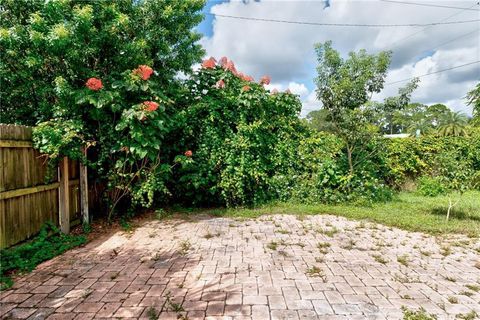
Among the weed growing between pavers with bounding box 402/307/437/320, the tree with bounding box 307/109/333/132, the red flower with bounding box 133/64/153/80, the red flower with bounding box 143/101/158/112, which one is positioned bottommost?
the weed growing between pavers with bounding box 402/307/437/320

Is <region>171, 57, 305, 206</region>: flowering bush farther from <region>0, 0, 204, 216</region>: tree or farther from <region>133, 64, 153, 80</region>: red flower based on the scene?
<region>133, 64, 153, 80</region>: red flower

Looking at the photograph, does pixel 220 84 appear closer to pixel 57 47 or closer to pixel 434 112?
pixel 57 47

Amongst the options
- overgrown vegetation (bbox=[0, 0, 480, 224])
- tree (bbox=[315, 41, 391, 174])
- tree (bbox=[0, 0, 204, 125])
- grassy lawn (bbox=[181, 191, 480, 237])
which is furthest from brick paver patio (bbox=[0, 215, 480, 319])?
tree (bbox=[315, 41, 391, 174])

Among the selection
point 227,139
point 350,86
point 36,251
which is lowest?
point 36,251

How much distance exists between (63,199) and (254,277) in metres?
3.38

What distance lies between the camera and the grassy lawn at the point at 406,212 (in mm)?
5279

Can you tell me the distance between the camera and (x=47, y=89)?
15.8 ft

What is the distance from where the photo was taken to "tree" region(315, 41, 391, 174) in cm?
718

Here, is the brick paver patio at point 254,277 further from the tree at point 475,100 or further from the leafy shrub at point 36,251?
the tree at point 475,100

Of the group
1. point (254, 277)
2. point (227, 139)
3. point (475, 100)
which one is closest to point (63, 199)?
point (227, 139)

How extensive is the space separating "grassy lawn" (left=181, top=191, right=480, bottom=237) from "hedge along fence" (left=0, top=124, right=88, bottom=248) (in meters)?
2.71

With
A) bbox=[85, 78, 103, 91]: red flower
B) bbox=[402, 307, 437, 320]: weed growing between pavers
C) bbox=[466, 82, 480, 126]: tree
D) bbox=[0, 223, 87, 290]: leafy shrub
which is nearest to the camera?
bbox=[402, 307, 437, 320]: weed growing between pavers

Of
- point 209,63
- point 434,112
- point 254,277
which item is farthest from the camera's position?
point 434,112

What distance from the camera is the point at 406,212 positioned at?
6332 millimetres
